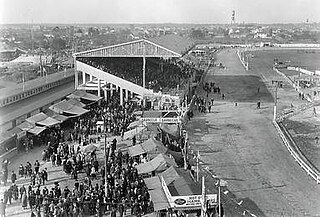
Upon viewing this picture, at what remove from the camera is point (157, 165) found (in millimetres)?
19078

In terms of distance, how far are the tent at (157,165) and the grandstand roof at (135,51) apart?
1934 centimetres

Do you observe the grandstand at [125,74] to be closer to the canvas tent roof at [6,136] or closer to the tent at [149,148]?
the canvas tent roof at [6,136]

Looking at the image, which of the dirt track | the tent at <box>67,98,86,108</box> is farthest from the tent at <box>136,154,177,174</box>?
the tent at <box>67,98,86,108</box>

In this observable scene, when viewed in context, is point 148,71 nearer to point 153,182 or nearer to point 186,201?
point 153,182

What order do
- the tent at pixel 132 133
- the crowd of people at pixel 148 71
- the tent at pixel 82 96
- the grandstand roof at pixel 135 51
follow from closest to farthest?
1. the tent at pixel 132 133
2. the tent at pixel 82 96
3. the grandstand roof at pixel 135 51
4. the crowd of people at pixel 148 71

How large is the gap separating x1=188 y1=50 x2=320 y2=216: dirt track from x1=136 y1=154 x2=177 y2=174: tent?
2841 millimetres

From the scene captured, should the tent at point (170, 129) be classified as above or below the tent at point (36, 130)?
above

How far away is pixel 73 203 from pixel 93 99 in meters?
19.9

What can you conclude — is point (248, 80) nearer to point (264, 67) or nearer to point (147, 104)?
point (264, 67)

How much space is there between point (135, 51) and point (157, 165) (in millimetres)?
21252

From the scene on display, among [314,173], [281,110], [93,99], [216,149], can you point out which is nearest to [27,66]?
[93,99]

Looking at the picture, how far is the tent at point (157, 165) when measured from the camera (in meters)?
19.0

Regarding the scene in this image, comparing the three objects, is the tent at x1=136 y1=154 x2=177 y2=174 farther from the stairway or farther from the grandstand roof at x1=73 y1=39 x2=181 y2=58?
the grandstand roof at x1=73 y1=39 x2=181 y2=58

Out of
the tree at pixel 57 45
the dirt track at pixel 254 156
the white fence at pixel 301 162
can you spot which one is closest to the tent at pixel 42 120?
the dirt track at pixel 254 156
